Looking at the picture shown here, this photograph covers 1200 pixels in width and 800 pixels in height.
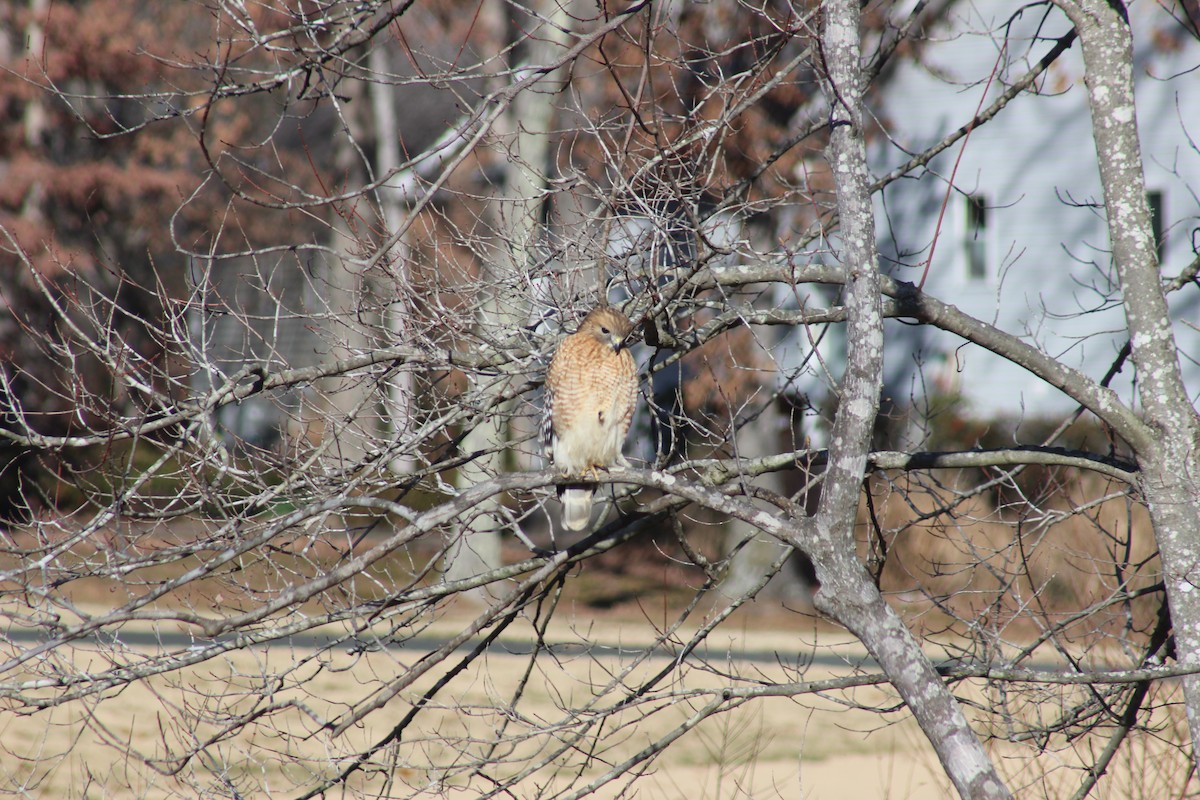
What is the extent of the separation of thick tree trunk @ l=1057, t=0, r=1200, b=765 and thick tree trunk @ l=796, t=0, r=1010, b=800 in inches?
58.0

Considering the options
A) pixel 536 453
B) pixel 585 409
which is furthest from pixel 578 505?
pixel 585 409

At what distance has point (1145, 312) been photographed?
14.3 ft

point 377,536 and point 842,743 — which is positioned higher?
point 377,536

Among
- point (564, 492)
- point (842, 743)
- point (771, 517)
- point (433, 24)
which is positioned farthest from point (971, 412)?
point (771, 517)

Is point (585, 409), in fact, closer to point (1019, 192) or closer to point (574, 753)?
point (574, 753)

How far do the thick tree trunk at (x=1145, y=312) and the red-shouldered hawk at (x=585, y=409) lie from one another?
2.04 meters

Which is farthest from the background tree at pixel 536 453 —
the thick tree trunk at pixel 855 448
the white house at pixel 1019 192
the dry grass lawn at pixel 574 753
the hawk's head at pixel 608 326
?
the white house at pixel 1019 192

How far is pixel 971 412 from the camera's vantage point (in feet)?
53.9

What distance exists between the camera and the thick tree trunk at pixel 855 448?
328 centimetres

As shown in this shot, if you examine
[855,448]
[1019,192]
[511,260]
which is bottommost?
[855,448]

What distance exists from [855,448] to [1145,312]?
178 cm

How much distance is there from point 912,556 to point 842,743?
413cm

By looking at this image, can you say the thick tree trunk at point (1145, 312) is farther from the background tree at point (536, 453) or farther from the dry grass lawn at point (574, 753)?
the dry grass lawn at point (574, 753)

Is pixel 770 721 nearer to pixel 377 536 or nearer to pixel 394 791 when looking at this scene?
pixel 394 791
